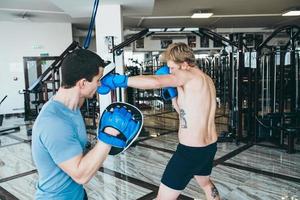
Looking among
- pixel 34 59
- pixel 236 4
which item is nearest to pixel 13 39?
pixel 34 59

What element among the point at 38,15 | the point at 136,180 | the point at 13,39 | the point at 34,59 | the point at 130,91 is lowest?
the point at 136,180

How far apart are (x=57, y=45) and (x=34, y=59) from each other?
904 millimetres

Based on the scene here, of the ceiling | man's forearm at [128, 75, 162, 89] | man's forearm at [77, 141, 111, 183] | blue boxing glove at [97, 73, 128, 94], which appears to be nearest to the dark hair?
man's forearm at [77, 141, 111, 183]

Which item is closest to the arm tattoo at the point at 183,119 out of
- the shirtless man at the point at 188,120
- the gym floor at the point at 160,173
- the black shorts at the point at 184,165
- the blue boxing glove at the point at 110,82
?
the shirtless man at the point at 188,120

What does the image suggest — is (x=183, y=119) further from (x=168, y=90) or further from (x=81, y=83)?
(x=81, y=83)

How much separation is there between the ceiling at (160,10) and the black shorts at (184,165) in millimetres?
4288

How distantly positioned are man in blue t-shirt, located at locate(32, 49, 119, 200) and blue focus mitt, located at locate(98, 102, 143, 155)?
0.02 meters

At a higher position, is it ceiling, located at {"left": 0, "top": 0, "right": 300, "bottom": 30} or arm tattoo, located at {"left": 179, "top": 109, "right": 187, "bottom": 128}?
ceiling, located at {"left": 0, "top": 0, "right": 300, "bottom": 30}

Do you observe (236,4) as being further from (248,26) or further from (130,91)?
(248,26)

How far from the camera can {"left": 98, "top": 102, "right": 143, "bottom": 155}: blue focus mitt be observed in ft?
3.94

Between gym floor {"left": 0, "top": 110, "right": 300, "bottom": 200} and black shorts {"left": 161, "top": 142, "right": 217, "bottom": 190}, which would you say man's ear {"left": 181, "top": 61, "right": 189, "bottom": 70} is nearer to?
black shorts {"left": 161, "top": 142, "right": 217, "bottom": 190}

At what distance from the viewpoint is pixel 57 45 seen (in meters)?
9.77

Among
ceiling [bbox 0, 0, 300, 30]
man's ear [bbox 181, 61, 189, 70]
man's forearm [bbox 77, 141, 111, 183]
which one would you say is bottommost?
man's forearm [bbox 77, 141, 111, 183]

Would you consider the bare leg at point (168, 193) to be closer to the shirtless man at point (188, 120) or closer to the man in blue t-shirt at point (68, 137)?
the shirtless man at point (188, 120)
